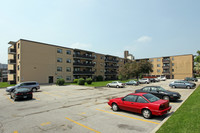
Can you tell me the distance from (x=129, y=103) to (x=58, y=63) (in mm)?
34508

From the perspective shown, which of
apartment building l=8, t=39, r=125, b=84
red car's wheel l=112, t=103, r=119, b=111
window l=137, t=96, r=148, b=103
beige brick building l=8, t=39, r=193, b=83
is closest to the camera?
window l=137, t=96, r=148, b=103

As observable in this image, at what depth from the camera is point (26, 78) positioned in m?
31.7

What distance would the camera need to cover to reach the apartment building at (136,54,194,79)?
2245 inches

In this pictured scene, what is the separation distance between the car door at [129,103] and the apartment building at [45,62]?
3153 centimetres

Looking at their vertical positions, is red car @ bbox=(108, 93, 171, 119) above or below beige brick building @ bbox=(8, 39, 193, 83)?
below

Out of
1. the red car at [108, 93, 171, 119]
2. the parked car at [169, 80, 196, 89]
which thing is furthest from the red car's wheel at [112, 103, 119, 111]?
the parked car at [169, 80, 196, 89]

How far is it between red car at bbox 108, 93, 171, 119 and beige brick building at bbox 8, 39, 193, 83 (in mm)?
31437

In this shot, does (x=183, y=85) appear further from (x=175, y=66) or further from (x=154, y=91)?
(x=175, y=66)

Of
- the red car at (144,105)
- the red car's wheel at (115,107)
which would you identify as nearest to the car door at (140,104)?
the red car at (144,105)

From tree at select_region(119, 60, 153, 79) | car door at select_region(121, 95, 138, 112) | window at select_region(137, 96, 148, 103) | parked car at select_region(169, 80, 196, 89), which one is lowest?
parked car at select_region(169, 80, 196, 89)

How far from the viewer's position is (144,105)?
7.41 metres

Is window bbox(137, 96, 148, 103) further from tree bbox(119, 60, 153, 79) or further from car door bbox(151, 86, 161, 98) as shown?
tree bbox(119, 60, 153, 79)

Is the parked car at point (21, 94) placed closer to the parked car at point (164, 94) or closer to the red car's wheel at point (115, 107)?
the red car's wheel at point (115, 107)

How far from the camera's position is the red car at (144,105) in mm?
7013
